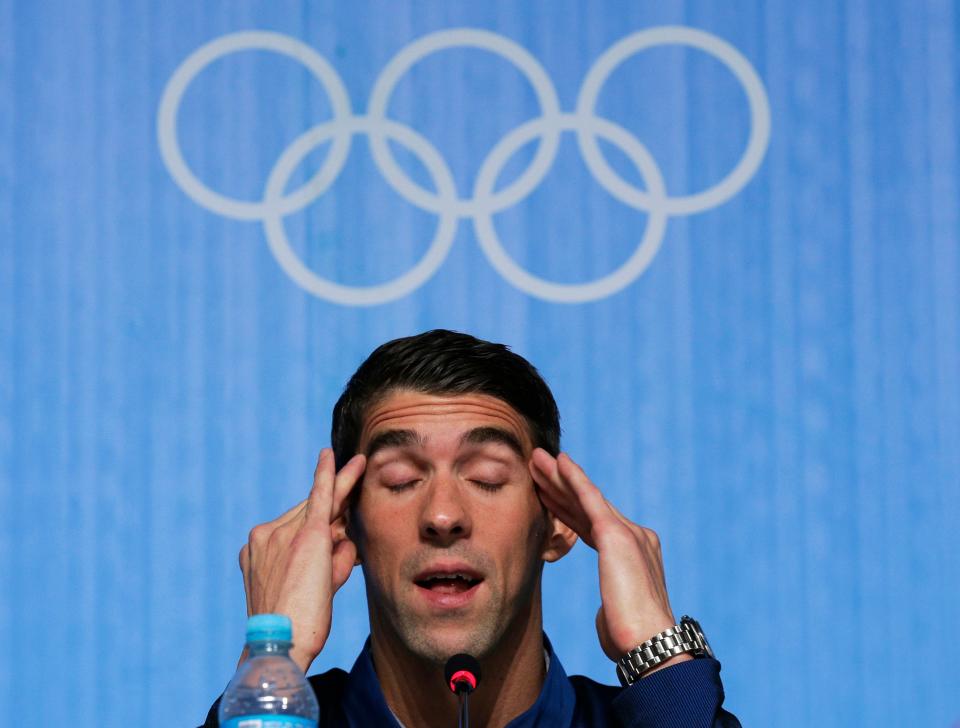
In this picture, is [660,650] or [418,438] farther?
[418,438]

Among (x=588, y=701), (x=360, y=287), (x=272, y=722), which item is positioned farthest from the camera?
(x=360, y=287)

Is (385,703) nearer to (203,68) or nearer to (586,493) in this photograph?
(586,493)

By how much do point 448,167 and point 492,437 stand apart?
87cm

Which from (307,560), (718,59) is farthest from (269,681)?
(718,59)

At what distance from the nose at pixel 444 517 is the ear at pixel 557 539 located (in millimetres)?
218

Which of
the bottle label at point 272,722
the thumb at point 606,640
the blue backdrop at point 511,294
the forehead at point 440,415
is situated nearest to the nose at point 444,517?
the forehead at point 440,415

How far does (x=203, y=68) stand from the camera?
8.88 ft

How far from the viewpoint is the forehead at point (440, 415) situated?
6.46 ft

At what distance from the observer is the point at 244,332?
8.59 ft

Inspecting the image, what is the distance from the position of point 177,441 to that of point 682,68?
4.01 feet

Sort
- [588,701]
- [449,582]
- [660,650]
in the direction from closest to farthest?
1. [660,650]
2. [449,582]
3. [588,701]

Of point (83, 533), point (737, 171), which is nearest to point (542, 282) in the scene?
point (737, 171)

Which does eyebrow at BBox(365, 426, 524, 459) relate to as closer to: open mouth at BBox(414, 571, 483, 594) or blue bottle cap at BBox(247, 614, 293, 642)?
open mouth at BBox(414, 571, 483, 594)

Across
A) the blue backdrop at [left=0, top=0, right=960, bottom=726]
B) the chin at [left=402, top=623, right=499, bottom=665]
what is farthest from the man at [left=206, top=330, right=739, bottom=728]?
the blue backdrop at [left=0, top=0, right=960, bottom=726]
